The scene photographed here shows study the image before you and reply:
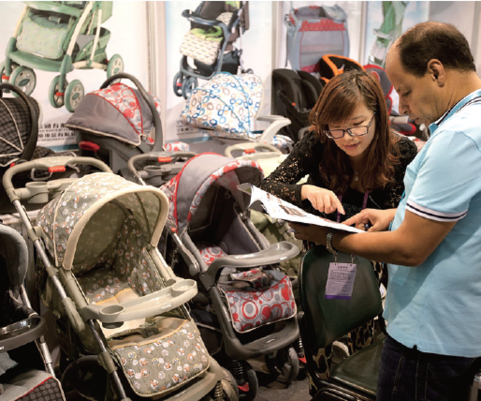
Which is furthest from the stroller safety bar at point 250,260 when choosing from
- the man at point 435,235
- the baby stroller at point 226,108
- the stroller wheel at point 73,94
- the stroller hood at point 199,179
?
the stroller wheel at point 73,94

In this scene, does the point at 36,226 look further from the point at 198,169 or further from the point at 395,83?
the point at 395,83

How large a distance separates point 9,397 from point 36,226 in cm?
69

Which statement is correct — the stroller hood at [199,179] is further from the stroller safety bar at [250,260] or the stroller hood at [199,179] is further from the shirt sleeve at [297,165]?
the shirt sleeve at [297,165]


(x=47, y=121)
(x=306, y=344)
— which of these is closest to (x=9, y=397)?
(x=306, y=344)

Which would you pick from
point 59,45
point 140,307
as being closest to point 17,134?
point 59,45

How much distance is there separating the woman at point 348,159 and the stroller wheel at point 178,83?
1.97m

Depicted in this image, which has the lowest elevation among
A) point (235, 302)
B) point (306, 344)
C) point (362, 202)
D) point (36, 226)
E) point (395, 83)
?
point (235, 302)

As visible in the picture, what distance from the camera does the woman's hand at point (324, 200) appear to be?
1.37m

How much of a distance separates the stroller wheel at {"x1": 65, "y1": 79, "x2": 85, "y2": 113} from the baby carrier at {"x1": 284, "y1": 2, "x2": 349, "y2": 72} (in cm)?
218

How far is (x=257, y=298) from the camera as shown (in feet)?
6.70

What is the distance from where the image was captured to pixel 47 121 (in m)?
2.80

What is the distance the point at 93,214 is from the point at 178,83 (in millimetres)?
1804

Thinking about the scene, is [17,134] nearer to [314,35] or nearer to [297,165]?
[297,165]

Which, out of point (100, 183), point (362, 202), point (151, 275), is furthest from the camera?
point (151, 275)
